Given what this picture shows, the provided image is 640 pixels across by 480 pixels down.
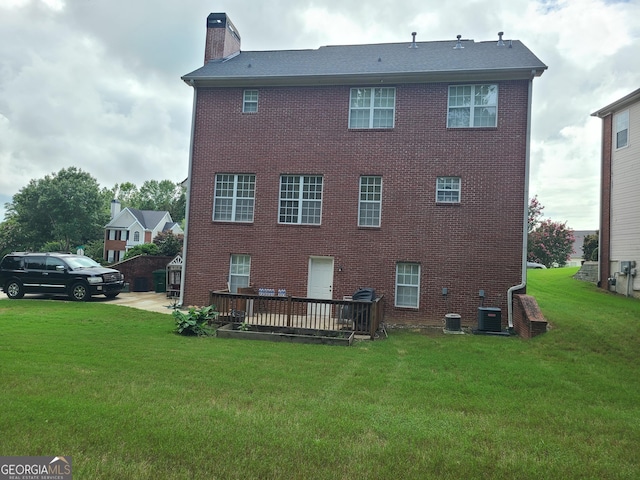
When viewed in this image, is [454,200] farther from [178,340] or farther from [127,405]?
[127,405]

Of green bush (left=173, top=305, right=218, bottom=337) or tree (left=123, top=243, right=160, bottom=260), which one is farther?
tree (left=123, top=243, right=160, bottom=260)

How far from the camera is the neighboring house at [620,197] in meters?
16.3

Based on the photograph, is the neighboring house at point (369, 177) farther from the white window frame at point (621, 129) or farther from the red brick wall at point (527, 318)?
the white window frame at point (621, 129)

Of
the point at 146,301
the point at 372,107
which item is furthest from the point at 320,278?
the point at 146,301

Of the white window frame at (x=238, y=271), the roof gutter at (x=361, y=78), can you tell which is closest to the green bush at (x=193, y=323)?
the white window frame at (x=238, y=271)

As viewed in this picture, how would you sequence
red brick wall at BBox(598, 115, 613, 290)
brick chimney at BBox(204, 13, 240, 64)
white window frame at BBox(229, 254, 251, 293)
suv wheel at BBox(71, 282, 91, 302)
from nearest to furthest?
white window frame at BBox(229, 254, 251, 293) → suv wheel at BBox(71, 282, 91, 302) → brick chimney at BBox(204, 13, 240, 64) → red brick wall at BBox(598, 115, 613, 290)

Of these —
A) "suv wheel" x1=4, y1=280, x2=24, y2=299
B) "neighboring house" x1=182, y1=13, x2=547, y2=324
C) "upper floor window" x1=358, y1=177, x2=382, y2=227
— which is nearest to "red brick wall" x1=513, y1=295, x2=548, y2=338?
"neighboring house" x1=182, y1=13, x2=547, y2=324

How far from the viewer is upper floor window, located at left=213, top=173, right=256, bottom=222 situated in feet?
47.6

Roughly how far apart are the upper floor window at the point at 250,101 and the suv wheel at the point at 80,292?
8405 millimetres

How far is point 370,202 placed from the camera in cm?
1378

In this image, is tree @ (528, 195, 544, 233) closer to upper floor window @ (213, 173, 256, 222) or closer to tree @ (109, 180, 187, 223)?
upper floor window @ (213, 173, 256, 222)

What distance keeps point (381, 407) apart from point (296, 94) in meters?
11.7

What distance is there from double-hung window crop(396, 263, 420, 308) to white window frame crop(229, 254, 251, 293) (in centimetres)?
505

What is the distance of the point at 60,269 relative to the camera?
49.6 feet
